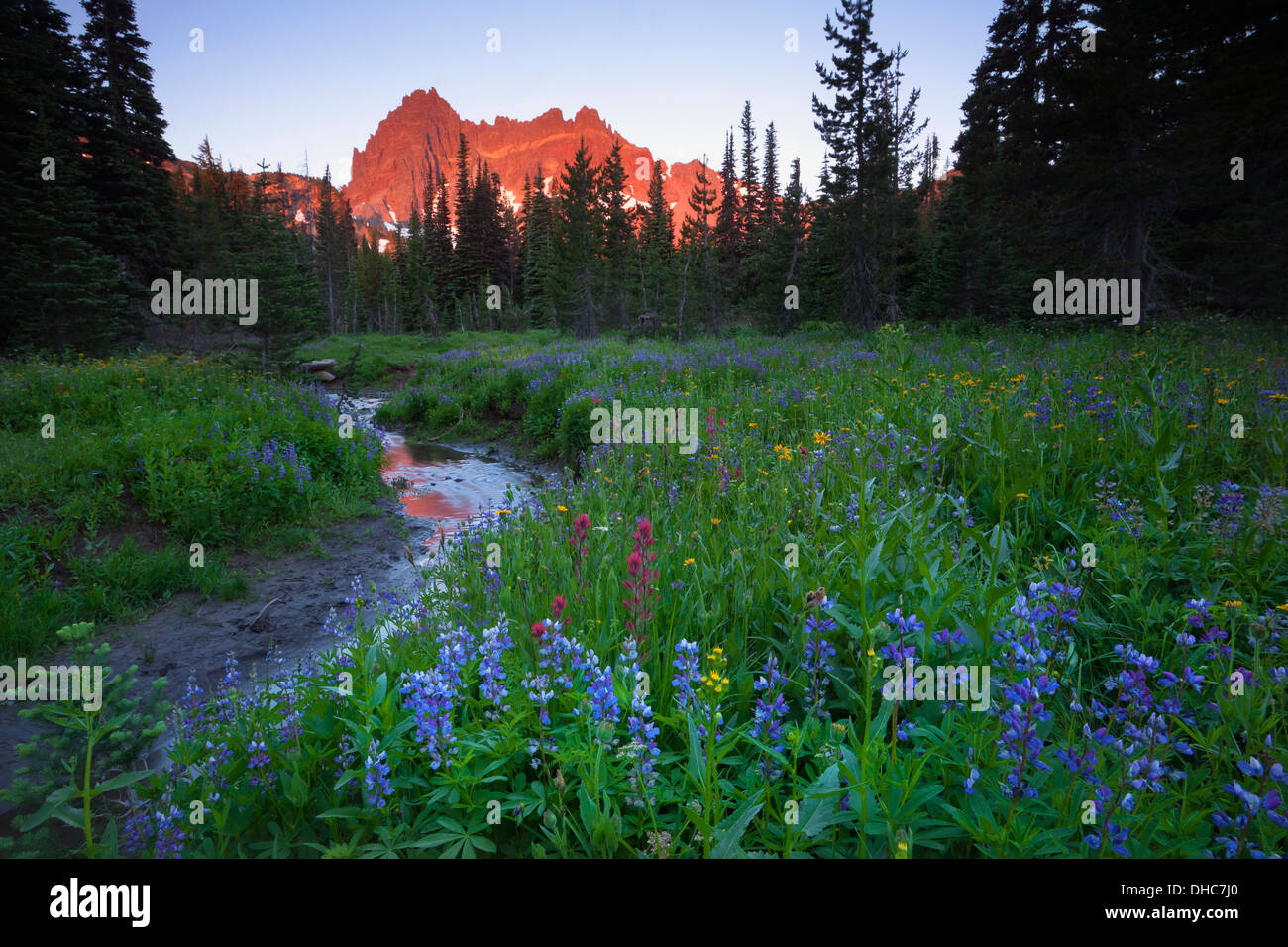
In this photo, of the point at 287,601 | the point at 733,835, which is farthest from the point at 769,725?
the point at 287,601

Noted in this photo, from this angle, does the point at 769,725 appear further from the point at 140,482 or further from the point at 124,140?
the point at 124,140

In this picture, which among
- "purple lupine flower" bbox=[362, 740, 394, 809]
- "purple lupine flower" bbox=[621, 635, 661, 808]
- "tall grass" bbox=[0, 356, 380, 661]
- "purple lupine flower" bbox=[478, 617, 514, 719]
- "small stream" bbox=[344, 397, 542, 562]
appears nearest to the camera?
"purple lupine flower" bbox=[621, 635, 661, 808]

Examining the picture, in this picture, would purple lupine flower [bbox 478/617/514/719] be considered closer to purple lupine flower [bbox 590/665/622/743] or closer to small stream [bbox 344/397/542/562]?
purple lupine flower [bbox 590/665/622/743]

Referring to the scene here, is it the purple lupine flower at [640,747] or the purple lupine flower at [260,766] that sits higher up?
the purple lupine flower at [640,747]

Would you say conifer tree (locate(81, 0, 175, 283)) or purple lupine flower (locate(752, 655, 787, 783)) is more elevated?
conifer tree (locate(81, 0, 175, 283))

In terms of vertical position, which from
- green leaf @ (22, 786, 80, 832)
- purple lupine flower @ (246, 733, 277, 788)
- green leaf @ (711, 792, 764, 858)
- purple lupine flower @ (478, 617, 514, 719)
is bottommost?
purple lupine flower @ (246, 733, 277, 788)

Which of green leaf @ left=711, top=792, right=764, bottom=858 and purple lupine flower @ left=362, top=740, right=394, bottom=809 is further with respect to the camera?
purple lupine flower @ left=362, top=740, right=394, bottom=809

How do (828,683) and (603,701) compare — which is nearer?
(603,701)

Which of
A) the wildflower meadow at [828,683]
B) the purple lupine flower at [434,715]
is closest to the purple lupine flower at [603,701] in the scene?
the wildflower meadow at [828,683]

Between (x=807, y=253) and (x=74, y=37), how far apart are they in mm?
37662

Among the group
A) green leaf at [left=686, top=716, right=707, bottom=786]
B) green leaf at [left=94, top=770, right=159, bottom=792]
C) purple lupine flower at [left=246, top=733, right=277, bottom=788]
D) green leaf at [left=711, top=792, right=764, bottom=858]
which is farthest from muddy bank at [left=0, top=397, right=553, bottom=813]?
green leaf at [left=711, top=792, right=764, bottom=858]

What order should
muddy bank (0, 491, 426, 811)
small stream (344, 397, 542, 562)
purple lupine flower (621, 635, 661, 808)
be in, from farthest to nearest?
1. small stream (344, 397, 542, 562)
2. muddy bank (0, 491, 426, 811)
3. purple lupine flower (621, 635, 661, 808)

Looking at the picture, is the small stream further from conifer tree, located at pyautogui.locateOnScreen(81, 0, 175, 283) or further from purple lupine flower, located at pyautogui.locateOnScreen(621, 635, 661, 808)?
conifer tree, located at pyautogui.locateOnScreen(81, 0, 175, 283)

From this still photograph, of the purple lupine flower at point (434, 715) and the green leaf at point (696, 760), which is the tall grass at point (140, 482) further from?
the green leaf at point (696, 760)
